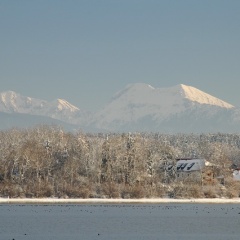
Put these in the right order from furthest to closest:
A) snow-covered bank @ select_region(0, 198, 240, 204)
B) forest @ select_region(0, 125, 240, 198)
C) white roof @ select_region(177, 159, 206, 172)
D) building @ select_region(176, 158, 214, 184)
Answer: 1. white roof @ select_region(177, 159, 206, 172)
2. building @ select_region(176, 158, 214, 184)
3. forest @ select_region(0, 125, 240, 198)
4. snow-covered bank @ select_region(0, 198, 240, 204)

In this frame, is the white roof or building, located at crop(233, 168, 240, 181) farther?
the white roof

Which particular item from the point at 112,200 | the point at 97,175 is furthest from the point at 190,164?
the point at 112,200

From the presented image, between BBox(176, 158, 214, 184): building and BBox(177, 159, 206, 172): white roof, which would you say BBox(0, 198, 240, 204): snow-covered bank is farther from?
BBox(177, 159, 206, 172): white roof
